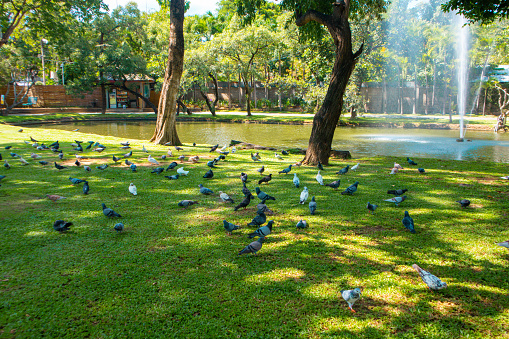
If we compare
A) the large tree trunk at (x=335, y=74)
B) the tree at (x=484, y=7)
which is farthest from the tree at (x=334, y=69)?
the tree at (x=484, y=7)

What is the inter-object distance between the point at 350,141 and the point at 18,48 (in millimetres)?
27122

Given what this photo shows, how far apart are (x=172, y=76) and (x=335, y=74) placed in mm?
6063

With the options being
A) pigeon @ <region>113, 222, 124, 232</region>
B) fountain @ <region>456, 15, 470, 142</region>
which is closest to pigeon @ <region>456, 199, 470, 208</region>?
pigeon @ <region>113, 222, 124, 232</region>

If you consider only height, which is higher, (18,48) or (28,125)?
(18,48)

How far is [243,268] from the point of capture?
11.8 feet

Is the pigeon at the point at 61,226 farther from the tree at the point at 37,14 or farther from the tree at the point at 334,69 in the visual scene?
the tree at the point at 37,14

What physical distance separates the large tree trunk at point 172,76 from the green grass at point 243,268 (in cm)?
662

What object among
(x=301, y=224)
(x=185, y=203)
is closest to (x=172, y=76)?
(x=185, y=203)

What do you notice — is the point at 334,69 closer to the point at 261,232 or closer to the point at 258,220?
the point at 258,220

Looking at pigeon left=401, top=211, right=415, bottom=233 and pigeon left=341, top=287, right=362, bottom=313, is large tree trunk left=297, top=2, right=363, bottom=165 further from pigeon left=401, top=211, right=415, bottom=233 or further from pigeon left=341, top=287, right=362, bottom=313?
pigeon left=341, top=287, right=362, bottom=313

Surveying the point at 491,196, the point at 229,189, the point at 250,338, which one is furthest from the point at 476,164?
the point at 250,338

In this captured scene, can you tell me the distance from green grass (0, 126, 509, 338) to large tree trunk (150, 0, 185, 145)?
6.62m

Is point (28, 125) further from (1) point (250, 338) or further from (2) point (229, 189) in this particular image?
(1) point (250, 338)

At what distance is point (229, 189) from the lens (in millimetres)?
6648
